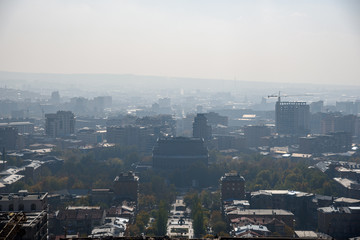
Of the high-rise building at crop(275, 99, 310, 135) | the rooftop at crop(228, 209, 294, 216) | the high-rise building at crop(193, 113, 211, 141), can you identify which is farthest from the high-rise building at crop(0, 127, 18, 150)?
the rooftop at crop(228, 209, 294, 216)

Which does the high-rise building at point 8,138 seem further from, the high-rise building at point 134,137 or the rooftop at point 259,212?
the rooftop at point 259,212

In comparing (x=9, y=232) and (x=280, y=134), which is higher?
(x=9, y=232)

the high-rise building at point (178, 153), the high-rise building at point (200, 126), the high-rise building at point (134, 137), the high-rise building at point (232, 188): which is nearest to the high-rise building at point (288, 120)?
the high-rise building at point (200, 126)

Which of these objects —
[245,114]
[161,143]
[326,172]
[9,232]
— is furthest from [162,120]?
[9,232]

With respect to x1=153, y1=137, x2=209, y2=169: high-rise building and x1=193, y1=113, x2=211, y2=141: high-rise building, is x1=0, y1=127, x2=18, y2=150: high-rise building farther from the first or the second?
x1=193, y1=113, x2=211, y2=141: high-rise building

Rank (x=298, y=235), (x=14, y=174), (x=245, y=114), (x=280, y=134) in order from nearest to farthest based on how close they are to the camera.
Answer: (x=298, y=235), (x=14, y=174), (x=280, y=134), (x=245, y=114)

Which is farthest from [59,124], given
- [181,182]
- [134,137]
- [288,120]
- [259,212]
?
[259,212]

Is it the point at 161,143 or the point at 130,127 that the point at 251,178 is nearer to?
the point at 161,143
